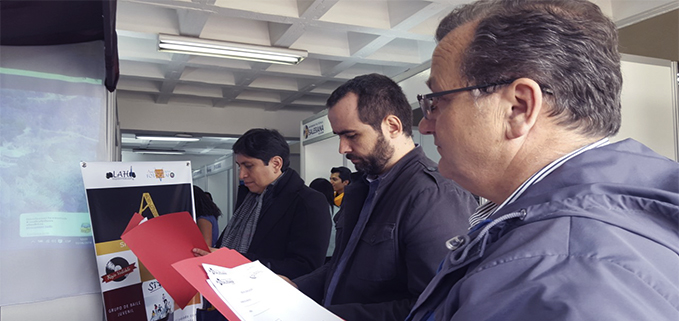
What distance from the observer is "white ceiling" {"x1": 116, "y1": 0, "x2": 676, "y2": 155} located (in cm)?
504

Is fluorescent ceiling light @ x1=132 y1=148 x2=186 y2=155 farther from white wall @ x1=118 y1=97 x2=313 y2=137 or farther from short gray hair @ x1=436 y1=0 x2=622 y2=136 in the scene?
short gray hair @ x1=436 y1=0 x2=622 y2=136

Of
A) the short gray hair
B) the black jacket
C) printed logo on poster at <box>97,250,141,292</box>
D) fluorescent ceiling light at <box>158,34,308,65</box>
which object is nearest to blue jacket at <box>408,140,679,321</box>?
the short gray hair

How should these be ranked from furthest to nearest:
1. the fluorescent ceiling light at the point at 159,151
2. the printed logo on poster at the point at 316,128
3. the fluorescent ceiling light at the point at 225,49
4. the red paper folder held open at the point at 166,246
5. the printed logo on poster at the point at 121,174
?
the fluorescent ceiling light at the point at 159,151 → the printed logo on poster at the point at 316,128 → the fluorescent ceiling light at the point at 225,49 → the printed logo on poster at the point at 121,174 → the red paper folder held open at the point at 166,246

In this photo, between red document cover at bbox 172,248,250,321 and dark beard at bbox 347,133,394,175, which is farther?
dark beard at bbox 347,133,394,175

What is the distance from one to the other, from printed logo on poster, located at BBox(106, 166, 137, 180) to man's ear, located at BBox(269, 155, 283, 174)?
1.01 m

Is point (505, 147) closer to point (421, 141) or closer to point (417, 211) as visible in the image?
point (417, 211)

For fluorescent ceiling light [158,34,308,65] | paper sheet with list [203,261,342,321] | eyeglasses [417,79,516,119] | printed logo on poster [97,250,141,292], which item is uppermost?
fluorescent ceiling light [158,34,308,65]

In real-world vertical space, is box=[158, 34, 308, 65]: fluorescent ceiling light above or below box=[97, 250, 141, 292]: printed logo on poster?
above

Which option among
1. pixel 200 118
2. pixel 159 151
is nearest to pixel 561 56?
Result: pixel 200 118

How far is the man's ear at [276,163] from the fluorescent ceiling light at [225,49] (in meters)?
3.30

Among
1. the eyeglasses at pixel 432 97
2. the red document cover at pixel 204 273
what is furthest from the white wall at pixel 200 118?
the eyeglasses at pixel 432 97

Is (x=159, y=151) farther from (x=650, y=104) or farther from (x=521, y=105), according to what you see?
(x=521, y=105)

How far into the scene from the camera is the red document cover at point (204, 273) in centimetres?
95

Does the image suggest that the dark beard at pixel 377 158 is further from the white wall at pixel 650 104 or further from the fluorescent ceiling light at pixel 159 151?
the fluorescent ceiling light at pixel 159 151
